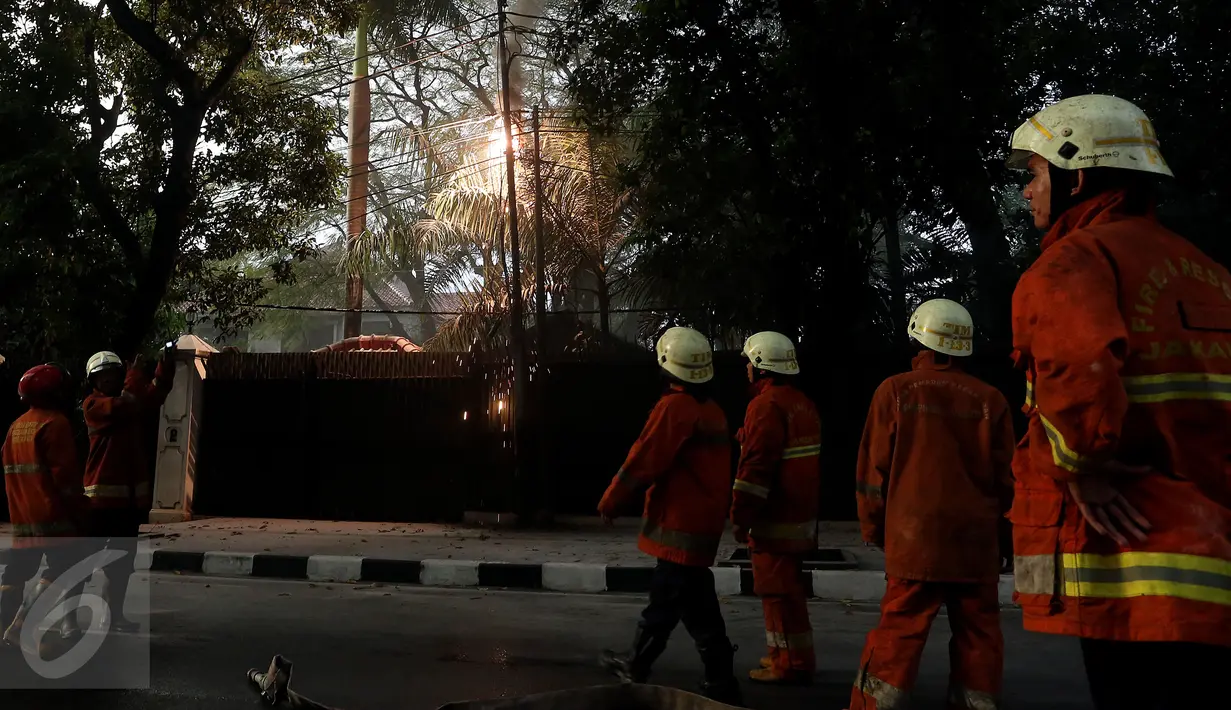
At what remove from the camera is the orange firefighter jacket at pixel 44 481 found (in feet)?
18.7

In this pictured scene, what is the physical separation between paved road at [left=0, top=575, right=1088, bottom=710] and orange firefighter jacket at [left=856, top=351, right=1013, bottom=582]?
101cm

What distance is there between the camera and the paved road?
15.2 ft

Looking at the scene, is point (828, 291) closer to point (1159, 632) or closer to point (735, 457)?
point (735, 457)

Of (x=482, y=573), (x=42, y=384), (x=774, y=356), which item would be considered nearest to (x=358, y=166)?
(x=482, y=573)

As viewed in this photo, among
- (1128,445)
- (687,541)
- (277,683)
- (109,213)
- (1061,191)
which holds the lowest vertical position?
(277,683)

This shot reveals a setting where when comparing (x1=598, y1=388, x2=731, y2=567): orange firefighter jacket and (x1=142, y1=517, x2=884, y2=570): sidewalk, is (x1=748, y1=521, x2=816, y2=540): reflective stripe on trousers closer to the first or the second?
→ (x1=598, y1=388, x2=731, y2=567): orange firefighter jacket

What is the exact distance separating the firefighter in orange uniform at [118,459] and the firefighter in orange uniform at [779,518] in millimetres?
3581

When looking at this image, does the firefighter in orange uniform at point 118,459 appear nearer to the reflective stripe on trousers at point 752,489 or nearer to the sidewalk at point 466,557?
the sidewalk at point 466,557

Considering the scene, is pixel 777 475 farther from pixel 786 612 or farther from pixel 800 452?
pixel 786 612

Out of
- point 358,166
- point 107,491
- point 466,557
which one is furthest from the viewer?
point 358,166

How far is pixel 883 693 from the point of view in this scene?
12.1ft

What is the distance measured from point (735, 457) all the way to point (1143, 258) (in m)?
9.47

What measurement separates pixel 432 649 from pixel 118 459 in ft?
7.27

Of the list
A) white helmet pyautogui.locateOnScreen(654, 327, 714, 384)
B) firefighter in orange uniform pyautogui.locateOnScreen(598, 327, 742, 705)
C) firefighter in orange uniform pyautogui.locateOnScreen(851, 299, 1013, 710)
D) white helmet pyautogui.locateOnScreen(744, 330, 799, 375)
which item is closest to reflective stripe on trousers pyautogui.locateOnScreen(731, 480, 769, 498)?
firefighter in orange uniform pyautogui.locateOnScreen(598, 327, 742, 705)
